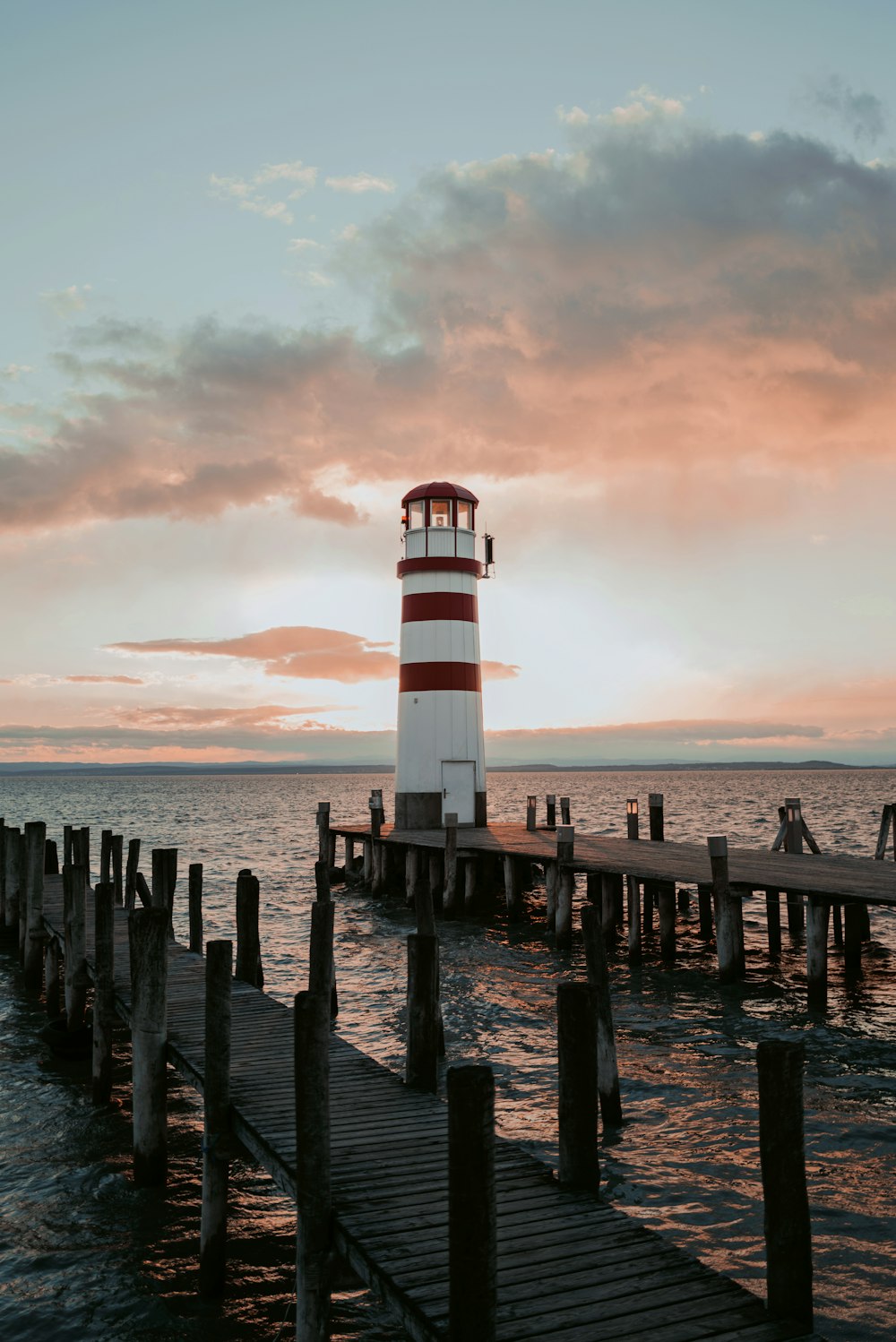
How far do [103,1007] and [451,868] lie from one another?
471 inches

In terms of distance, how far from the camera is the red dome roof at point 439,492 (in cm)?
2589

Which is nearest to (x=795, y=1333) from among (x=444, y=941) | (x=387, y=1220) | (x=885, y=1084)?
(x=387, y=1220)

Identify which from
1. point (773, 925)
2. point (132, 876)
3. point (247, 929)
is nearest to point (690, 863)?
point (773, 925)

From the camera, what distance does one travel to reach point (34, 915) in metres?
16.9

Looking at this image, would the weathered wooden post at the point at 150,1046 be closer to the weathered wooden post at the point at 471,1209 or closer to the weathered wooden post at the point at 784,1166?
the weathered wooden post at the point at 471,1209

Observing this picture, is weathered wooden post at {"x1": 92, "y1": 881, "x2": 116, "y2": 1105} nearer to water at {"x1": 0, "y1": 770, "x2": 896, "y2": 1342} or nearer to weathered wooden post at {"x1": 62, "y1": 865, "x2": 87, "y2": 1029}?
water at {"x1": 0, "y1": 770, "x2": 896, "y2": 1342}

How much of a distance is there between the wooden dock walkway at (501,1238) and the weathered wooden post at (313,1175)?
0.15 m

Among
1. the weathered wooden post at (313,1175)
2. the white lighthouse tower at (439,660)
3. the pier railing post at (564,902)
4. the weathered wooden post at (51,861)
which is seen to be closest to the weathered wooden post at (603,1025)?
the weathered wooden post at (313,1175)

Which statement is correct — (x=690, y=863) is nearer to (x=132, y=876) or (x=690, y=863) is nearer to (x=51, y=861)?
(x=132, y=876)

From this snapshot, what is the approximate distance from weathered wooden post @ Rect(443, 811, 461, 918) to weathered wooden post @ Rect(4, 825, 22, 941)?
8.74 metres

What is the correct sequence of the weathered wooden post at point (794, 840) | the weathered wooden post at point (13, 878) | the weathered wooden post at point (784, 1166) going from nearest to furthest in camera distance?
the weathered wooden post at point (784, 1166)
the weathered wooden post at point (794, 840)
the weathered wooden post at point (13, 878)

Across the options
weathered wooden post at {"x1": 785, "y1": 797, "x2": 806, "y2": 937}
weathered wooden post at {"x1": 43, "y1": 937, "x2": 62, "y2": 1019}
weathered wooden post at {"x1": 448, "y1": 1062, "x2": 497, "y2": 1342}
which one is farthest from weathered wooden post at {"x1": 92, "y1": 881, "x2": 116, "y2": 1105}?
weathered wooden post at {"x1": 785, "y1": 797, "x2": 806, "y2": 937}

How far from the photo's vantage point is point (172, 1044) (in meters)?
9.04

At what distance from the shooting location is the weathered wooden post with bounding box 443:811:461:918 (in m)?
21.9
